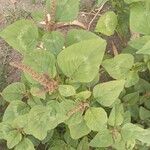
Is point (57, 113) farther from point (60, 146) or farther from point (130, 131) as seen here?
point (60, 146)

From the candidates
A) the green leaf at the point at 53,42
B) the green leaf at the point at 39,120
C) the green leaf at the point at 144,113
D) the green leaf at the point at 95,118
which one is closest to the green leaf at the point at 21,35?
the green leaf at the point at 53,42

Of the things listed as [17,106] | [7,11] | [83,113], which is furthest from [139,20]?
[7,11]

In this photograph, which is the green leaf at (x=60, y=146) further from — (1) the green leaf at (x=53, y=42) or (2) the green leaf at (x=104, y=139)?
(1) the green leaf at (x=53, y=42)

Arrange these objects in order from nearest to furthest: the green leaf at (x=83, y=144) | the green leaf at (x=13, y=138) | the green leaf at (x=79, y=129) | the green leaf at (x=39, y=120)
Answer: the green leaf at (x=39, y=120) < the green leaf at (x=79, y=129) < the green leaf at (x=13, y=138) < the green leaf at (x=83, y=144)

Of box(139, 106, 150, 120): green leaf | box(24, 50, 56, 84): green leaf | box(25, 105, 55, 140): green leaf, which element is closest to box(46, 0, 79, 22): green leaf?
box(24, 50, 56, 84): green leaf

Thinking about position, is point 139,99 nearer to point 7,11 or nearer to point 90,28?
point 90,28

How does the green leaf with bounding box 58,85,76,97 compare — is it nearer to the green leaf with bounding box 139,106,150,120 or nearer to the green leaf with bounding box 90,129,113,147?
the green leaf with bounding box 90,129,113,147
